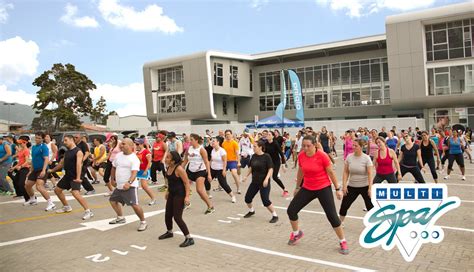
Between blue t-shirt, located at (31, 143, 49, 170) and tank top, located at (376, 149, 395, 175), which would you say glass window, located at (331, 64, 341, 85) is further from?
blue t-shirt, located at (31, 143, 49, 170)

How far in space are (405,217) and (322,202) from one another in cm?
110

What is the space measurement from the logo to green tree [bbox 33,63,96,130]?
49.8 m

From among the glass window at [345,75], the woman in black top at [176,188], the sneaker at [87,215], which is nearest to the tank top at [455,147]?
the woman in black top at [176,188]

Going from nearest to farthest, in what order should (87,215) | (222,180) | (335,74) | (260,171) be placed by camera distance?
(260,171) → (87,215) → (222,180) → (335,74)

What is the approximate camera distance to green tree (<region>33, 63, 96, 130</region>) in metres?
49.0

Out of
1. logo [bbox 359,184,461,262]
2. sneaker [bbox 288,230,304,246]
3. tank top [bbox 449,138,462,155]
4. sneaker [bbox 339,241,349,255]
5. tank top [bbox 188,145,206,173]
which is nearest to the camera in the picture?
logo [bbox 359,184,461,262]

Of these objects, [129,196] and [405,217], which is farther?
[129,196]

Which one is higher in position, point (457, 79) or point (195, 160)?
point (457, 79)

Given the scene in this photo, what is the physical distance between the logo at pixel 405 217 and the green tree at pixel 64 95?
1961 inches

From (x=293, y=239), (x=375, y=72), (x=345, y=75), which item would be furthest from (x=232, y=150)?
(x=345, y=75)

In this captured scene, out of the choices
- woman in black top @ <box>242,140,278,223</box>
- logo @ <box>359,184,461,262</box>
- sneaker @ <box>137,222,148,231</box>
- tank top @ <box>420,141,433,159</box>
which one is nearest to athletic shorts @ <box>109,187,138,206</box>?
sneaker @ <box>137,222,148,231</box>

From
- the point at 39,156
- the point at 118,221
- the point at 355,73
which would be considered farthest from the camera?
the point at 355,73

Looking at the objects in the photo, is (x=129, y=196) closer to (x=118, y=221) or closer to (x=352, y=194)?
(x=118, y=221)

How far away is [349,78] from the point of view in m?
43.4
